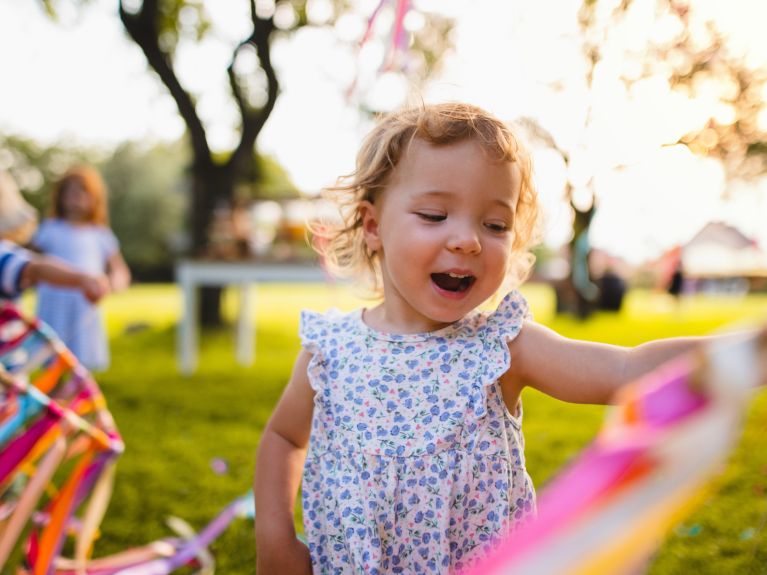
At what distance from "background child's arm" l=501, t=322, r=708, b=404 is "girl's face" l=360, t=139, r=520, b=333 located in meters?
0.11

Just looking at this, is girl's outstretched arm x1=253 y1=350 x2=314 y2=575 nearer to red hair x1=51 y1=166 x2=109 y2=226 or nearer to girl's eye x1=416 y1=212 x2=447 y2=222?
girl's eye x1=416 y1=212 x2=447 y2=222

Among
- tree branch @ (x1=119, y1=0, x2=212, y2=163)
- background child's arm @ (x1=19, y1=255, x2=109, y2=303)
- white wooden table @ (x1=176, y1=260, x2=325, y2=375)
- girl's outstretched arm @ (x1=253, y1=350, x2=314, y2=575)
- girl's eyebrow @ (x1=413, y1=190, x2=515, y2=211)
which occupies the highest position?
tree branch @ (x1=119, y1=0, x2=212, y2=163)

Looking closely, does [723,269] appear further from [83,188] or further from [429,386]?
[429,386]

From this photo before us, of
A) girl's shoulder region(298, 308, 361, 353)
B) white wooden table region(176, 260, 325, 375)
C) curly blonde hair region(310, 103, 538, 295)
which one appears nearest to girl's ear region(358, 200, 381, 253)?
curly blonde hair region(310, 103, 538, 295)

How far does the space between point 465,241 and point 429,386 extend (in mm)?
233

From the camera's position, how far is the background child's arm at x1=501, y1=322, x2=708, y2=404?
0.87 meters

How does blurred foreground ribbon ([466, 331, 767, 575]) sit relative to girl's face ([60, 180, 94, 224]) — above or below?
above

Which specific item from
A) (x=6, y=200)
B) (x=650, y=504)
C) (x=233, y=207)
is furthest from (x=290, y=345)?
(x=650, y=504)

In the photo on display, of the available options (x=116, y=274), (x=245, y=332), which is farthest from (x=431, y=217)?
(x=245, y=332)

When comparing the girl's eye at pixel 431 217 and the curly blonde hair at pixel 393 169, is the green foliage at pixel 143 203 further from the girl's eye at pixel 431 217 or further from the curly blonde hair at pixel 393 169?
the girl's eye at pixel 431 217

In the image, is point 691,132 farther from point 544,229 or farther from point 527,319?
point 527,319

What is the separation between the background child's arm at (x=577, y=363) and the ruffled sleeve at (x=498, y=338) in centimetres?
2

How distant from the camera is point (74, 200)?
171 inches

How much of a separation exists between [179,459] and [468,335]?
6.82 feet
